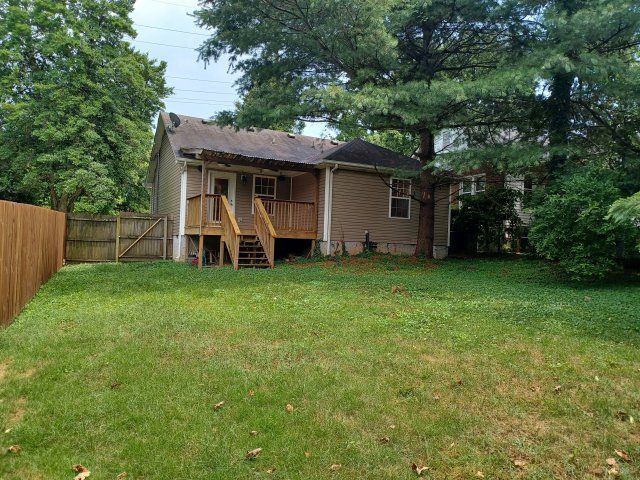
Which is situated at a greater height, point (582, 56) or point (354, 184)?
point (582, 56)

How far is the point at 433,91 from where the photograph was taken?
10.1 metres

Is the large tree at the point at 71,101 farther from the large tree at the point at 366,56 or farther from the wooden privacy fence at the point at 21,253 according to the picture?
the wooden privacy fence at the point at 21,253

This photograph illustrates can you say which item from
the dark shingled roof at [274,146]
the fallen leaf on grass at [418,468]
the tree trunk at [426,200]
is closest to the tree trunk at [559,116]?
the tree trunk at [426,200]

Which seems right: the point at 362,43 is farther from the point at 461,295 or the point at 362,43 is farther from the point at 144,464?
the point at 144,464

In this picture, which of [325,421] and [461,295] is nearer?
Answer: [325,421]

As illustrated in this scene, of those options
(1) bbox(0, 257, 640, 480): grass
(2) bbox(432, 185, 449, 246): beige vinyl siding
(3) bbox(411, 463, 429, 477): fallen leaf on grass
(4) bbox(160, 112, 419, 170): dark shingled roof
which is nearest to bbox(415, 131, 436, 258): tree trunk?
(4) bbox(160, 112, 419, 170): dark shingled roof

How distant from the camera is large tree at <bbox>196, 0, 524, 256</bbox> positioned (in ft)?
33.8

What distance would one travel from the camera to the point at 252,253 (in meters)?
12.6

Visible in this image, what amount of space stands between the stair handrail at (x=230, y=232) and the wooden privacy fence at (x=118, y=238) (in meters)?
4.32

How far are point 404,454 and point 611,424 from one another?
1624 millimetres

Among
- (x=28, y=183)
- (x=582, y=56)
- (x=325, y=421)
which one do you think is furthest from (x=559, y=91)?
(x=28, y=183)

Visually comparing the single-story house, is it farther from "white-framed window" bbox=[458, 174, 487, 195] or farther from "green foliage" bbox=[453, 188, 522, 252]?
"white-framed window" bbox=[458, 174, 487, 195]

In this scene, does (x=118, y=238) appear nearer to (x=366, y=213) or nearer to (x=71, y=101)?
(x=71, y=101)

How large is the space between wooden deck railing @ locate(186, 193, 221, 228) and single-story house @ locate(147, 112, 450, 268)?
30 millimetres
